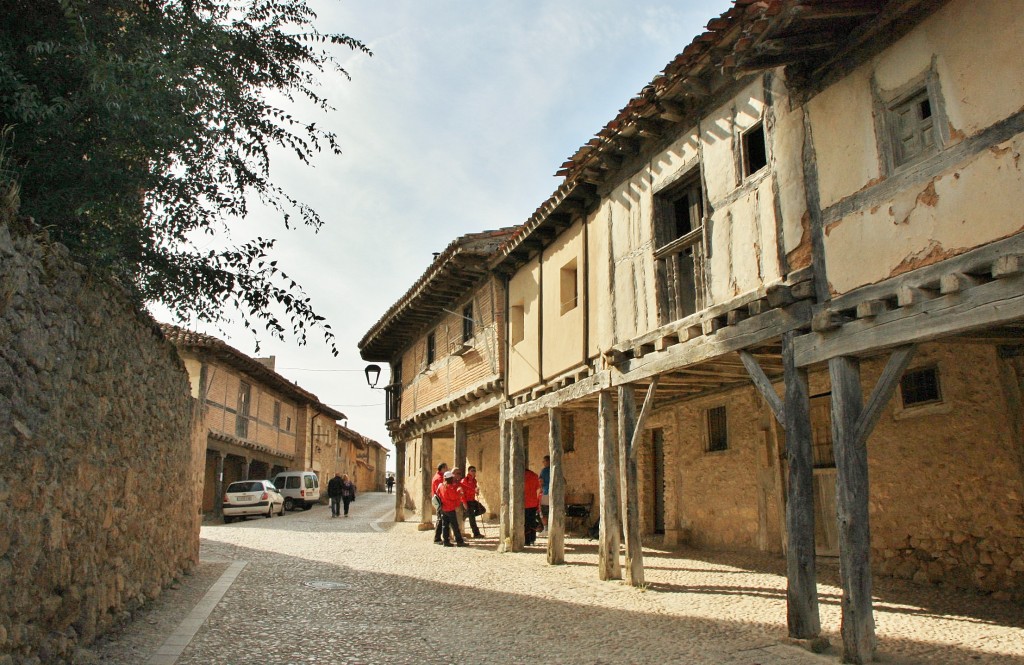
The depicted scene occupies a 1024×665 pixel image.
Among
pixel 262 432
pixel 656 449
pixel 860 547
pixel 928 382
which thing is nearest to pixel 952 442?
pixel 928 382

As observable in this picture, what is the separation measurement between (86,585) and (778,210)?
21.7ft

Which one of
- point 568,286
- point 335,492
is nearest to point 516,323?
point 568,286

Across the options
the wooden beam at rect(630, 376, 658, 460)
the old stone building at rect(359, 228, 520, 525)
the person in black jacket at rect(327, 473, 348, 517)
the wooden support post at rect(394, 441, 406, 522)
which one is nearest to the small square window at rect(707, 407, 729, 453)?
the wooden beam at rect(630, 376, 658, 460)

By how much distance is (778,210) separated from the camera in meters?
7.11

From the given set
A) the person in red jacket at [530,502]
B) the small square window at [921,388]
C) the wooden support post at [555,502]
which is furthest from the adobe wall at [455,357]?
the small square window at [921,388]

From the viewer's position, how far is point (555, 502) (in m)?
11.8

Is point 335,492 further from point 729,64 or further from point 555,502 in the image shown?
point 729,64

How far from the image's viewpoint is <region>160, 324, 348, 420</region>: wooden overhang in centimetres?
2467

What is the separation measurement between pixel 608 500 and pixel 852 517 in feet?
14.6

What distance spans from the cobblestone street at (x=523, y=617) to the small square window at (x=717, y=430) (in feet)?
5.75

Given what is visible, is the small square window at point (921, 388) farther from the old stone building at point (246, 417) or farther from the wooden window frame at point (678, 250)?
the old stone building at point (246, 417)

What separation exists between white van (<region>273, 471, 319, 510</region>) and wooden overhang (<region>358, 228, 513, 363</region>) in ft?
27.9

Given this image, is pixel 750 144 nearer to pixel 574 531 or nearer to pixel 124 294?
pixel 124 294

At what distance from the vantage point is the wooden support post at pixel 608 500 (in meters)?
9.80
